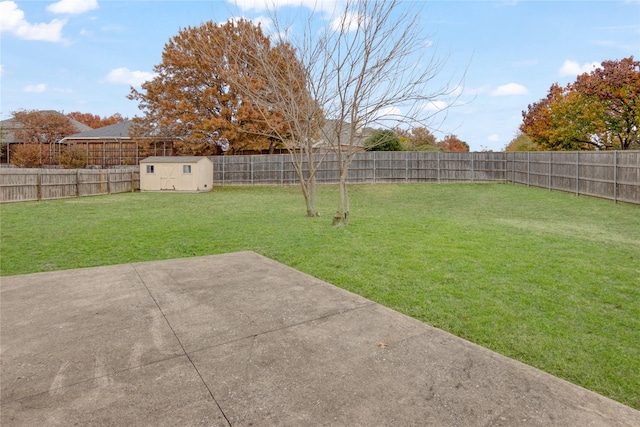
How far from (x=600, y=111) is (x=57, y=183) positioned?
2566 centimetres

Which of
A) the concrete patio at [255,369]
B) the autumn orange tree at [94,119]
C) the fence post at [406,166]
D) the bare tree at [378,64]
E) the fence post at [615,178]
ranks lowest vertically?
the concrete patio at [255,369]

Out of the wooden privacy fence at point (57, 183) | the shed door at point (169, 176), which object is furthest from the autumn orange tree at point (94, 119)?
the shed door at point (169, 176)

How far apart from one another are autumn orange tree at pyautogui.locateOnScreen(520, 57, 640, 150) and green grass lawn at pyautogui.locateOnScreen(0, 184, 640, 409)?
40.0 ft

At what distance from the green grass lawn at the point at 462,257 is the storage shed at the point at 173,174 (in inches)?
335

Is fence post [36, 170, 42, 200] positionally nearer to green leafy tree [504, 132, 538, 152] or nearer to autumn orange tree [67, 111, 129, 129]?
green leafy tree [504, 132, 538, 152]

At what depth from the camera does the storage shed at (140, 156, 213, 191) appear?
19266mm

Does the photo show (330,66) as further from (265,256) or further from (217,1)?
(265,256)

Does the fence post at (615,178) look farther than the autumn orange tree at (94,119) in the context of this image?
No

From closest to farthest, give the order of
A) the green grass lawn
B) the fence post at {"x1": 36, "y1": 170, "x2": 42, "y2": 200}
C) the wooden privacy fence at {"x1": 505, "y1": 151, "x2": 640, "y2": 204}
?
the green grass lawn
the wooden privacy fence at {"x1": 505, "y1": 151, "x2": 640, "y2": 204}
the fence post at {"x1": 36, "y1": 170, "x2": 42, "y2": 200}

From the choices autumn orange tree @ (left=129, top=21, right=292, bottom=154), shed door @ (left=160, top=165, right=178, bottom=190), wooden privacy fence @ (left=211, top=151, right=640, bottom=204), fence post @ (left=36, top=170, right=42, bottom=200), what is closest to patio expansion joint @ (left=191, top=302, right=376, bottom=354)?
wooden privacy fence @ (left=211, top=151, right=640, bottom=204)

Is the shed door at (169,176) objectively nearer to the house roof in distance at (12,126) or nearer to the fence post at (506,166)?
the fence post at (506,166)

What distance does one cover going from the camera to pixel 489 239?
6145 mm

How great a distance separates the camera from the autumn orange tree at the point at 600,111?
19266 mm

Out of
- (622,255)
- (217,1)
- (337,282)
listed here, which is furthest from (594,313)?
(217,1)
